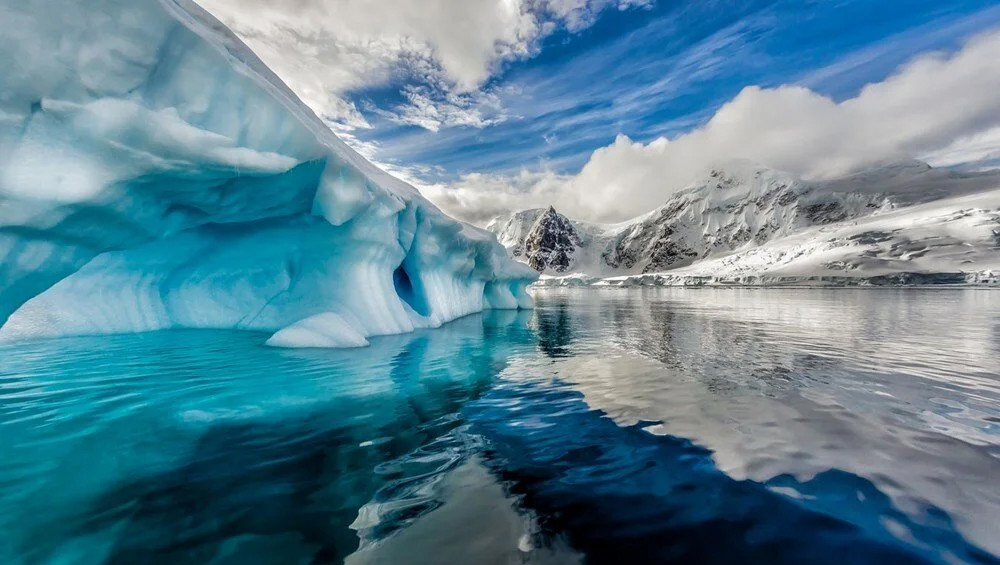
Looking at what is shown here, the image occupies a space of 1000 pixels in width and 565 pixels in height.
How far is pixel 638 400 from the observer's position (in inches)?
251

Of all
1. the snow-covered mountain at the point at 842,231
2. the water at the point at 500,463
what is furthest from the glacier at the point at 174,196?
the snow-covered mountain at the point at 842,231

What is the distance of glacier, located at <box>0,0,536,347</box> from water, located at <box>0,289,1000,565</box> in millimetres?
3019

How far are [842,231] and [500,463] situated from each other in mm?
139264

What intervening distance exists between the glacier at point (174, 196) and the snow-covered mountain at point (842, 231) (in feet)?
283

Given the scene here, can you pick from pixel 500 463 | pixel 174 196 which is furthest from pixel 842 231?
pixel 174 196

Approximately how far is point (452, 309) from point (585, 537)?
19.0 metres

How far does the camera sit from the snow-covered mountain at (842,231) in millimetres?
77062

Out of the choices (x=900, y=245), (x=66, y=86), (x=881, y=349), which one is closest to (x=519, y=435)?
(x=66, y=86)

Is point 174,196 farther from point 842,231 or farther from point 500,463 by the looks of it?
point 842,231

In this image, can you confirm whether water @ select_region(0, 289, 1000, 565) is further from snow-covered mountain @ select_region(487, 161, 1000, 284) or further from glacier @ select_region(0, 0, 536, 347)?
snow-covered mountain @ select_region(487, 161, 1000, 284)

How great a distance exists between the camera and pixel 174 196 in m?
8.84

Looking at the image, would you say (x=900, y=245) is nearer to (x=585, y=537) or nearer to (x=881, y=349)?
(x=881, y=349)

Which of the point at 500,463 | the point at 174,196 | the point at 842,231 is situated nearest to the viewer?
the point at 500,463

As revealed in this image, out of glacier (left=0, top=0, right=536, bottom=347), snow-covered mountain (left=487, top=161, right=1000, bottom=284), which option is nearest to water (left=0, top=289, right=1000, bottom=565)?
glacier (left=0, top=0, right=536, bottom=347)
